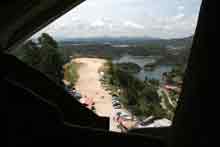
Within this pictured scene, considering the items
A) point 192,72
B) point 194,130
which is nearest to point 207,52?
point 192,72

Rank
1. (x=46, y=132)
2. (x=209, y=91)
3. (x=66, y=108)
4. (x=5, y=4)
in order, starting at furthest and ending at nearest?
(x=5, y=4) < (x=66, y=108) < (x=46, y=132) < (x=209, y=91)

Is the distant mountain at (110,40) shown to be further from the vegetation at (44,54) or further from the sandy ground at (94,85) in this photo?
the vegetation at (44,54)

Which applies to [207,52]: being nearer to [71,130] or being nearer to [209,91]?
[209,91]

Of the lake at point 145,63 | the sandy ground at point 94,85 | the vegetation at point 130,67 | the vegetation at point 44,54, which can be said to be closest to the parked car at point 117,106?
the sandy ground at point 94,85

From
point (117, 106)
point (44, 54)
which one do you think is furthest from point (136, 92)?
point (44, 54)

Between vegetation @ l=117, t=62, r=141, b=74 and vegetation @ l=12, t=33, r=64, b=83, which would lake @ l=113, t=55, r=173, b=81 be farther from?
vegetation @ l=12, t=33, r=64, b=83
